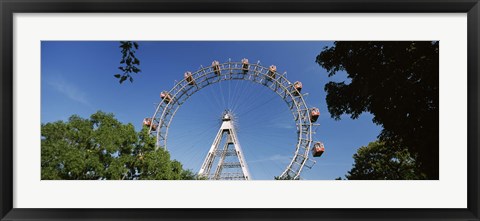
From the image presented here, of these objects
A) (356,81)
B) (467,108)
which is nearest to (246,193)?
(467,108)

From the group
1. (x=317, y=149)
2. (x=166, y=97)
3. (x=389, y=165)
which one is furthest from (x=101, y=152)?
(x=317, y=149)

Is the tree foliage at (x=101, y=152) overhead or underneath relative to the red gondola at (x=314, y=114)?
underneath

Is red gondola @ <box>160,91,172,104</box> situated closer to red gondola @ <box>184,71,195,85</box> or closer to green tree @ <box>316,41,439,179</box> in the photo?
red gondola @ <box>184,71,195,85</box>

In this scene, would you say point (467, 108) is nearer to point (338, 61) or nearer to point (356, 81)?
point (356, 81)

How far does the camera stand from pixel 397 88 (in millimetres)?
3629

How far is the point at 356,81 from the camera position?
4.36 metres

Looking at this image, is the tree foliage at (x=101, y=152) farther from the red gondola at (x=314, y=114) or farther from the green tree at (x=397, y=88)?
the red gondola at (x=314, y=114)

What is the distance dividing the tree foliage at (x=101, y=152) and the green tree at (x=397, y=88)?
8.69ft

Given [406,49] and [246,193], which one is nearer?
[246,193]
